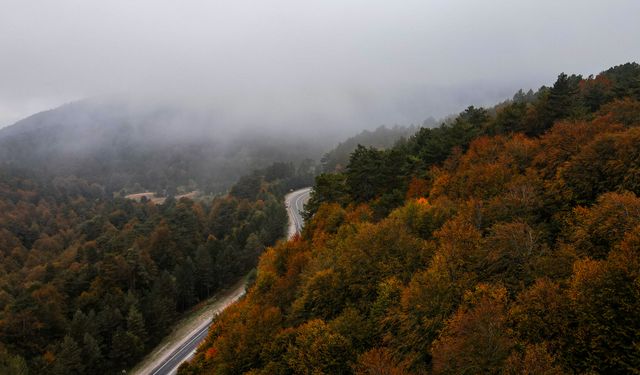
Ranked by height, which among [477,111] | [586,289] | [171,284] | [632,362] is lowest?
[171,284]

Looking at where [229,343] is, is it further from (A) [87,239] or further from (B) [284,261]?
(A) [87,239]

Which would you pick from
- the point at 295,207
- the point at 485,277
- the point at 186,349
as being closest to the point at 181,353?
the point at 186,349

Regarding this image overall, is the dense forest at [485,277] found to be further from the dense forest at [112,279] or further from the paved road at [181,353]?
the dense forest at [112,279]

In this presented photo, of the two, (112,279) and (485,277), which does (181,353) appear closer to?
(112,279)

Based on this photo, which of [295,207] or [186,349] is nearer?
[186,349]

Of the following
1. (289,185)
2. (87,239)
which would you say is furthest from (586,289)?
(289,185)

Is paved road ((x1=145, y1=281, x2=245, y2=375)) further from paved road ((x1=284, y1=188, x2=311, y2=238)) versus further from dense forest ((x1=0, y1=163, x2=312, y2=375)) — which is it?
paved road ((x1=284, y1=188, x2=311, y2=238))

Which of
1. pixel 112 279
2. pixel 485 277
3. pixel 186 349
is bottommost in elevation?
pixel 186 349

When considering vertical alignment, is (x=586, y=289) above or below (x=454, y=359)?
above
